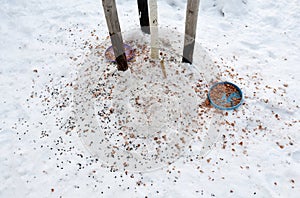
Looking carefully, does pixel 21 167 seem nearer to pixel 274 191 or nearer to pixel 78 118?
pixel 78 118

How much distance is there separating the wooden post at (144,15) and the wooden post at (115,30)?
0.84 m

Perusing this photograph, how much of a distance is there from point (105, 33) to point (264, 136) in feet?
10.8

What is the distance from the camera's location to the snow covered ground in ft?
10.1

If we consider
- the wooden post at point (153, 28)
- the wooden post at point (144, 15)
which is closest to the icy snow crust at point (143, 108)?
the wooden post at point (153, 28)

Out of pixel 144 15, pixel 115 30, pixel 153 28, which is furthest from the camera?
pixel 144 15

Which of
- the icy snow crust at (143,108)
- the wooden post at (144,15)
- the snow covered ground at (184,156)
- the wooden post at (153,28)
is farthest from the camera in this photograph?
the wooden post at (144,15)

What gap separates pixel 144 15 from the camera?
14.9 feet

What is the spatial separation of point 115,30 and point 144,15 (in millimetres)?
1055

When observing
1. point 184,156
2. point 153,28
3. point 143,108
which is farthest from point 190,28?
point 184,156

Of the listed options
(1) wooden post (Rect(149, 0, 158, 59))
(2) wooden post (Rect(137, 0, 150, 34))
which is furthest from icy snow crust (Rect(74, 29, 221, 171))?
(2) wooden post (Rect(137, 0, 150, 34))

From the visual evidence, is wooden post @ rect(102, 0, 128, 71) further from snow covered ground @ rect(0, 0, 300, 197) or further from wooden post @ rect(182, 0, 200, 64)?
wooden post @ rect(182, 0, 200, 64)

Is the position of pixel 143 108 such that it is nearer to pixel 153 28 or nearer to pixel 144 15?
pixel 153 28

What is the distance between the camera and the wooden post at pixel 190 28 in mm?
3451

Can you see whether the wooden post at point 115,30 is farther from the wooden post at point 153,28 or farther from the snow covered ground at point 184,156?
the snow covered ground at point 184,156
